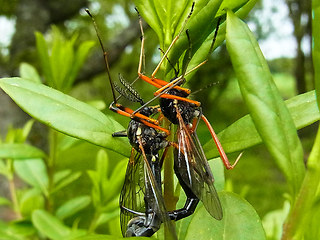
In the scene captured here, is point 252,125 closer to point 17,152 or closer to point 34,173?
point 17,152

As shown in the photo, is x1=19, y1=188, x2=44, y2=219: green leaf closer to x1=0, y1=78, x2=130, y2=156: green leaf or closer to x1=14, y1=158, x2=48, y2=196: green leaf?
x1=14, y1=158, x2=48, y2=196: green leaf

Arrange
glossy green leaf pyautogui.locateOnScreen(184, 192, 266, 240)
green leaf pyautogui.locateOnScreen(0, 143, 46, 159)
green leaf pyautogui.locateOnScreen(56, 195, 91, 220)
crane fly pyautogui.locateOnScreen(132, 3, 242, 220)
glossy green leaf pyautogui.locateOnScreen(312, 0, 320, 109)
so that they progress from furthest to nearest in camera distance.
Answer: green leaf pyautogui.locateOnScreen(56, 195, 91, 220)
green leaf pyautogui.locateOnScreen(0, 143, 46, 159)
crane fly pyautogui.locateOnScreen(132, 3, 242, 220)
glossy green leaf pyautogui.locateOnScreen(184, 192, 266, 240)
glossy green leaf pyautogui.locateOnScreen(312, 0, 320, 109)

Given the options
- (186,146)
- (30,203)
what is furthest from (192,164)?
(30,203)

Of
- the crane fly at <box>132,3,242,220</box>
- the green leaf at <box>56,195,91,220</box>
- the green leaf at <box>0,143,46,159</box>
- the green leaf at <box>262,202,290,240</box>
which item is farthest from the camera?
the green leaf at <box>56,195,91,220</box>

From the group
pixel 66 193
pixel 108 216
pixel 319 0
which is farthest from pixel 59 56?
pixel 66 193

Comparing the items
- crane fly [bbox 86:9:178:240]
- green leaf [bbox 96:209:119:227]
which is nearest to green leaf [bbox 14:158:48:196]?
green leaf [bbox 96:209:119:227]

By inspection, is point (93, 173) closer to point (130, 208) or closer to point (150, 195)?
point (130, 208)
